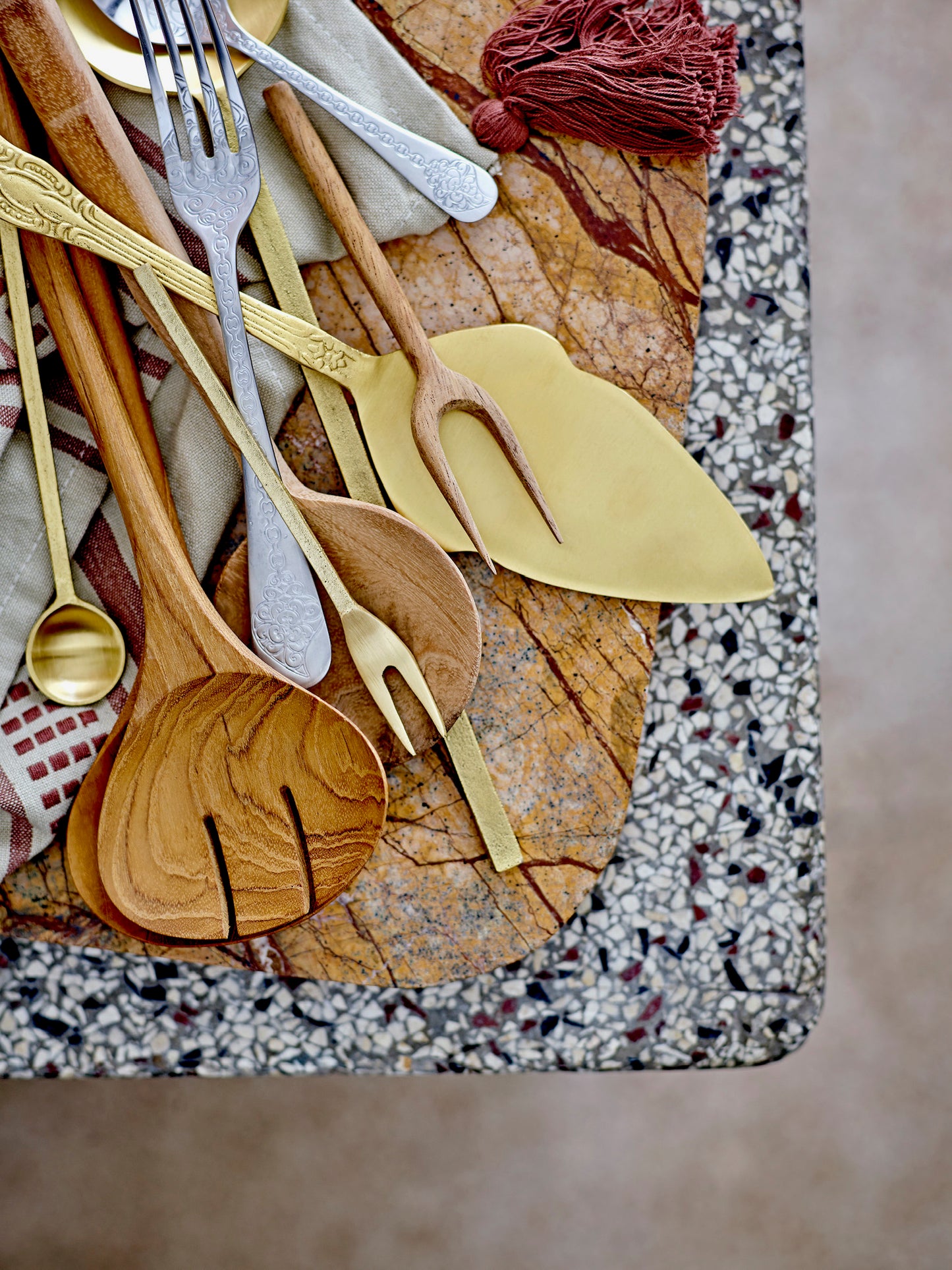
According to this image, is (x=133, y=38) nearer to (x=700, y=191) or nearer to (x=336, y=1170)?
(x=700, y=191)

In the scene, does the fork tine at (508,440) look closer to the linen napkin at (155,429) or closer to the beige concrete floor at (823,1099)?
the linen napkin at (155,429)

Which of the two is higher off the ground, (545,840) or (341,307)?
(341,307)

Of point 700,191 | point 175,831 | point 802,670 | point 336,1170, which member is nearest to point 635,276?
point 700,191

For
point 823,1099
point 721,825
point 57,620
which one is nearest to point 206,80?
point 57,620

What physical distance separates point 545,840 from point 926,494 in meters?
0.57

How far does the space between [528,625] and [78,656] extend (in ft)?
0.67

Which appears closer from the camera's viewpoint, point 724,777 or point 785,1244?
A: point 724,777

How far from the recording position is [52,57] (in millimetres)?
388

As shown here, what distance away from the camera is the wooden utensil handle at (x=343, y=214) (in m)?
0.42

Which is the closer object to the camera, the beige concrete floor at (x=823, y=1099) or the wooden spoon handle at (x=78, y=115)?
the wooden spoon handle at (x=78, y=115)

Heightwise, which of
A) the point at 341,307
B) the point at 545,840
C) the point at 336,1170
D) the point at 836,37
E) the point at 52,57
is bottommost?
the point at 336,1170

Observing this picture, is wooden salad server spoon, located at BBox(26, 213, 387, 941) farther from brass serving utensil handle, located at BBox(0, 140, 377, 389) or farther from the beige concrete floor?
the beige concrete floor

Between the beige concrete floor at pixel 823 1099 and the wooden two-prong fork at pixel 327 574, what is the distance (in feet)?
1.64

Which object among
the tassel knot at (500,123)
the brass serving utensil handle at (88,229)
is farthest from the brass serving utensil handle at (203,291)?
the tassel knot at (500,123)
